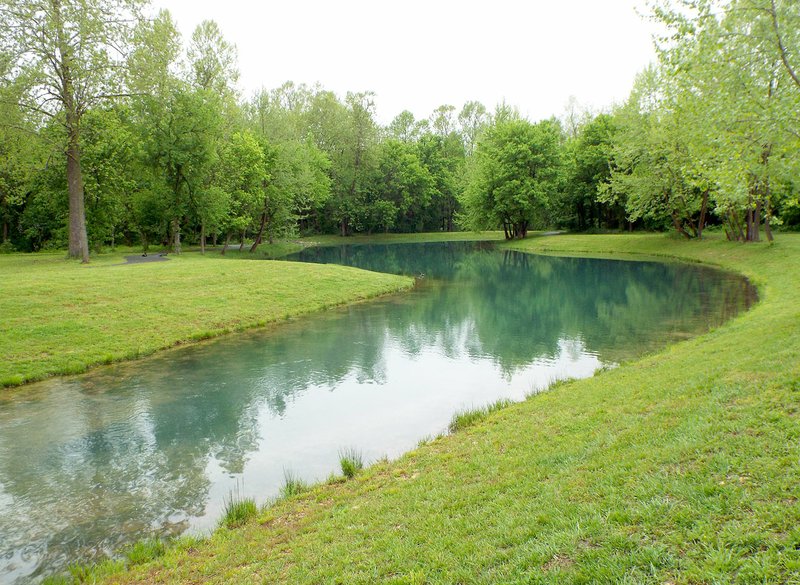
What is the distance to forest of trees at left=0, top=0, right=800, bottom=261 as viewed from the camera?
14016 millimetres

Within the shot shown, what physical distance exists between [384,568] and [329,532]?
1.47 meters

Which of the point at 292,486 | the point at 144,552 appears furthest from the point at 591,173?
the point at 144,552

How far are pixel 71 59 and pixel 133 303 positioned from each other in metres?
17.6

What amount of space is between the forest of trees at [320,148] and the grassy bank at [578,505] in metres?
7.83

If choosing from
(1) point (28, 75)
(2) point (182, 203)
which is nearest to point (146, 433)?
(1) point (28, 75)

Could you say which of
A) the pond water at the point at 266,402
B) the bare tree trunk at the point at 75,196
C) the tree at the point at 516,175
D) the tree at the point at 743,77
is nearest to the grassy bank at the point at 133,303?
the bare tree trunk at the point at 75,196

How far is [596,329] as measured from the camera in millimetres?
21688

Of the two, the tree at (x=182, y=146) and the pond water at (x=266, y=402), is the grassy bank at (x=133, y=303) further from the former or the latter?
the tree at (x=182, y=146)

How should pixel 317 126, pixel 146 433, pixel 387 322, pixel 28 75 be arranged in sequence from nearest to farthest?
pixel 146 433 → pixel 387 322 → pixel 28 75 → pixel 317 126

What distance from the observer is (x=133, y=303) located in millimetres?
22719

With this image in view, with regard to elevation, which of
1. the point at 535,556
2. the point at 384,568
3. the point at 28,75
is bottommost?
the point at 384,568

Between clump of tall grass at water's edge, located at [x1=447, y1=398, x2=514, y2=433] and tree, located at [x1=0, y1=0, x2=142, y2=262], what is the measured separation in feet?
101

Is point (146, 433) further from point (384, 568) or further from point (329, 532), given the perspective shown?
point (384, 568)

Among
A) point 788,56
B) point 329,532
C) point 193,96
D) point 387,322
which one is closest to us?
point 329,532
